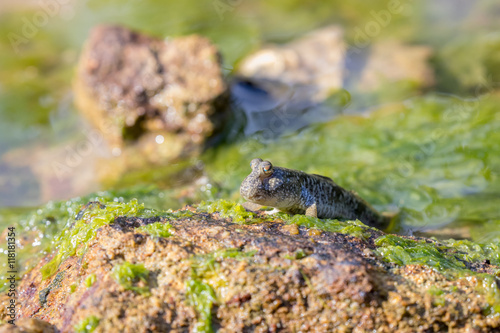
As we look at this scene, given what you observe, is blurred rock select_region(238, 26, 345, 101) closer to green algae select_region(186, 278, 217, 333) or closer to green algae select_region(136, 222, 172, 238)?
green algae select_region(136, 222, 172, 238)

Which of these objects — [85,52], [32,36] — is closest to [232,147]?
[85,52]

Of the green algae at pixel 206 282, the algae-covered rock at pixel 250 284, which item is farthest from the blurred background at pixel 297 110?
the green algae at pixel 206 282

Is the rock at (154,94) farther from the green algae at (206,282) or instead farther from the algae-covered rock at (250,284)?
the green algae at (206,282)

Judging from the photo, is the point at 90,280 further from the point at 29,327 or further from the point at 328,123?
the point at 328,123

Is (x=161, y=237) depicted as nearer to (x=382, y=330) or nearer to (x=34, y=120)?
(x=382, y=330)

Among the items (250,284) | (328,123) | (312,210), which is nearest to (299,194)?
(312,210)
